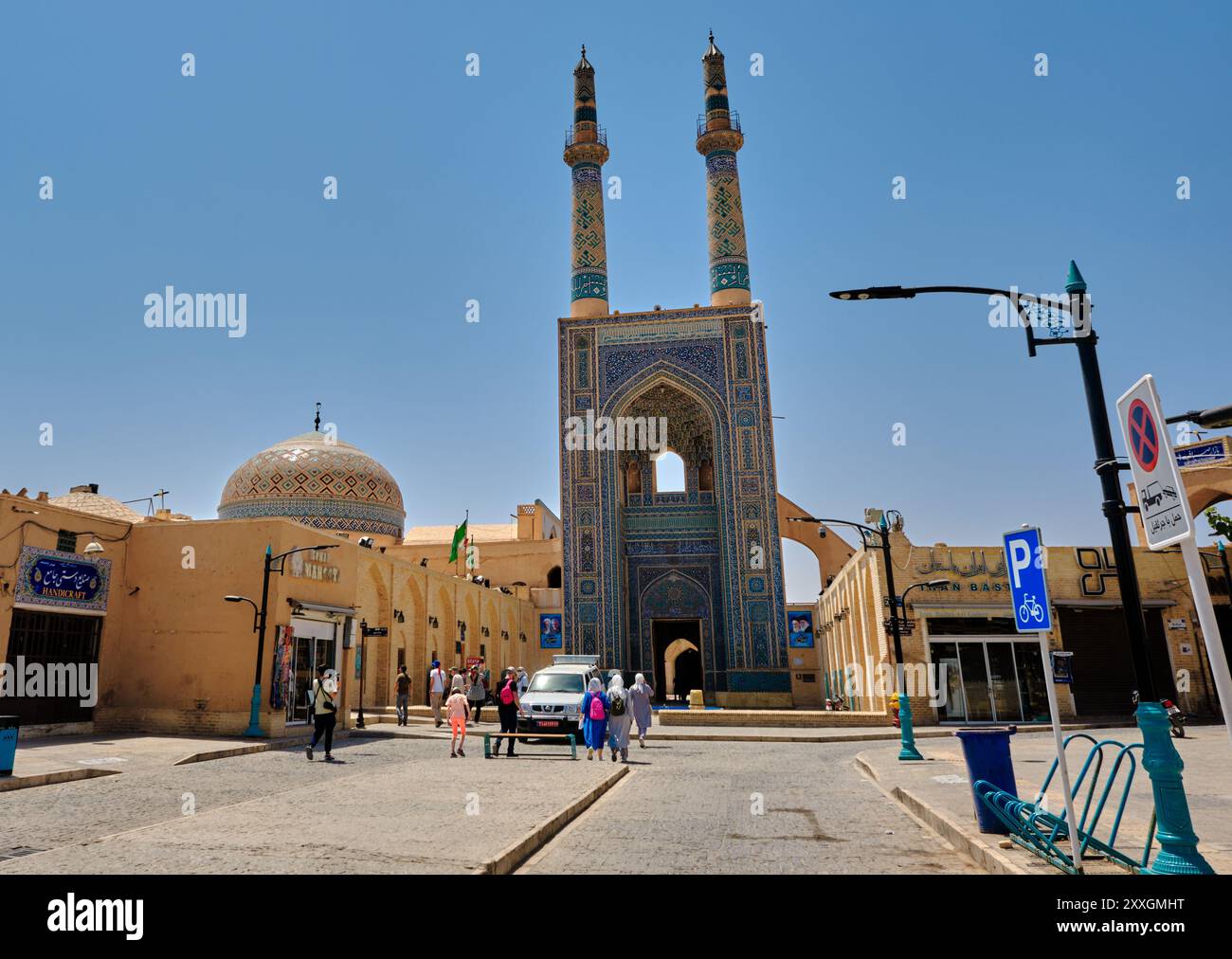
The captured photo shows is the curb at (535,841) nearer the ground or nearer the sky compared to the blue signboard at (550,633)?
nearer the ground

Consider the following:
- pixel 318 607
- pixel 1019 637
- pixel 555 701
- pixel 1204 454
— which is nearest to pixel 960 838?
pixel 555 701

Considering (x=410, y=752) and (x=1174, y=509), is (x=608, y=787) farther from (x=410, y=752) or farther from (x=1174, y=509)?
(x=1174, y=509)

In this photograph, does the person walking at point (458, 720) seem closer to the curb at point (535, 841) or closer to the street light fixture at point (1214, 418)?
the curb at point (535, 841)

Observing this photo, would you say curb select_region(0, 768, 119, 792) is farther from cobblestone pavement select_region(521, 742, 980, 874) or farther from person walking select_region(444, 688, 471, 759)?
cobblestone pavement select_region(521, 742, 980, 874)

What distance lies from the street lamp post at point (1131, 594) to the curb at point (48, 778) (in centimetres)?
1109

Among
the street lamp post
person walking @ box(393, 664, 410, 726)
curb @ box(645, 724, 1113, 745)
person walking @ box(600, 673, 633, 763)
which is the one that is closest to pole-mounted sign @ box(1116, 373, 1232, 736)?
the street lamp post

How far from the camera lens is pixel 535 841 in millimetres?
6824

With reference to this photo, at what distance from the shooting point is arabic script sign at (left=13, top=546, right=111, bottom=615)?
15.9 meters

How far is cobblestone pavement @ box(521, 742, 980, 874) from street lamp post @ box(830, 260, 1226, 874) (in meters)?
1.60

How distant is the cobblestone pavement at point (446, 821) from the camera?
601 centimetres

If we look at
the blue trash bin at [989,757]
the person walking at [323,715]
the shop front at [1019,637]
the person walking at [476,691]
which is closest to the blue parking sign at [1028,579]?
the blue trash bin at [989,757]

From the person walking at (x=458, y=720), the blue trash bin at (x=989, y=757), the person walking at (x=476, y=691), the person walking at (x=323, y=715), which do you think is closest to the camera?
the blue trash bin at (x=989, y=757)

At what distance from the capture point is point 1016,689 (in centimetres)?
2183

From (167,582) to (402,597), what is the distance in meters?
9.77
